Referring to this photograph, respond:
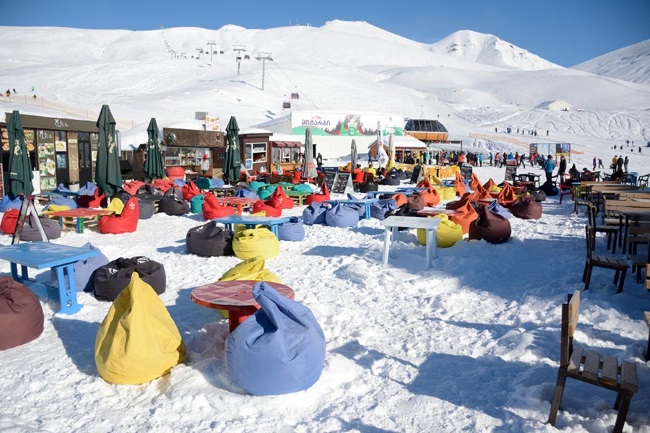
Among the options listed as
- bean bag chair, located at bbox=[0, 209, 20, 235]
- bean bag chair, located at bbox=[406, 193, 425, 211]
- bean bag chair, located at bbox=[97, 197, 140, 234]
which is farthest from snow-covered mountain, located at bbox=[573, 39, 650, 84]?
bean bag chair, located at bbox=[0, 209, 20, 235]

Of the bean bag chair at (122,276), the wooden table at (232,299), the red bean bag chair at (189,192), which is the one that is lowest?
the bean bag chair at (122,276)

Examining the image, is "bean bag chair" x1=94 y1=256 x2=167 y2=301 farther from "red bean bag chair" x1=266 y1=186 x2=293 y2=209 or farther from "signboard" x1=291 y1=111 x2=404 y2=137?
"signboard" x1=291 y1=111 x2=404 y2=137

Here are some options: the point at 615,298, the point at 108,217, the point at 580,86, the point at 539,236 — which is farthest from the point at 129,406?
the point at 580,86

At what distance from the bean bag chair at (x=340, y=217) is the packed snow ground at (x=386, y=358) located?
10.9ft

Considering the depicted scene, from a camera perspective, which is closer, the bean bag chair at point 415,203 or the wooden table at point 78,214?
the wooden table at point 78,214

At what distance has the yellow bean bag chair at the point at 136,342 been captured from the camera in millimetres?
4219

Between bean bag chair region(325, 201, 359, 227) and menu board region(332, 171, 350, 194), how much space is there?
223 inches

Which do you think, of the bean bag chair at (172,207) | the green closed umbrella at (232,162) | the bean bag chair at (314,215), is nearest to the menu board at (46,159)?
the green closed umbrella at (232,162)

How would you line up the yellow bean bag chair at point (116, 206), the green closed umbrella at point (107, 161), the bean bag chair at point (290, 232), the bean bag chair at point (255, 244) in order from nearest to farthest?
the bean bag chair at point (255, 244) → the bean bag chair at point (290, 232) → the yellow bean bag chair at point (116, 206) → the green closed umbrella at point (107, 161)

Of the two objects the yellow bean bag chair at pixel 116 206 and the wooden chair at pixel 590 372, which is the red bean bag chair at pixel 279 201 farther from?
the wooden chair at pixel 590 372

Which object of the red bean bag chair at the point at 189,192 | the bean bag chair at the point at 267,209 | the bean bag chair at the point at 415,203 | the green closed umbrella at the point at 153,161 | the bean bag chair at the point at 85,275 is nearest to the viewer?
the bean bag chair at the point at 85,275

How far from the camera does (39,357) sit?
188 inches

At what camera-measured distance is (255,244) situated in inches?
331

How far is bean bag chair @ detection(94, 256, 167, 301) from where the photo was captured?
247 inches
